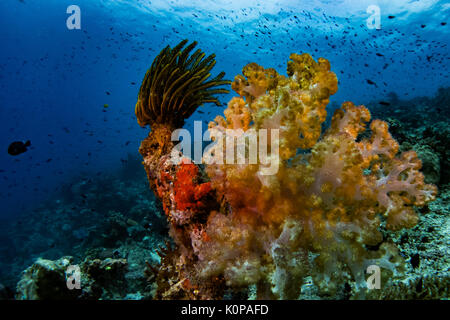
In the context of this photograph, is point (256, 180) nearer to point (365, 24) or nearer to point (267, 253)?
point (267, 253)

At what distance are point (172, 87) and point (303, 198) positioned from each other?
105 inches

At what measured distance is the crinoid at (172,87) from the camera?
3639mm

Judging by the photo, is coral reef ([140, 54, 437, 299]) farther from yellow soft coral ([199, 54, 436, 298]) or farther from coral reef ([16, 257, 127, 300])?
coral reef ([16, 257, 127, 300])

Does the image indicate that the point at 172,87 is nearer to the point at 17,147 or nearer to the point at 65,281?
the point at 65,281

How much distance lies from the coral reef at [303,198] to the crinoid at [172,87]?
4.93 ft

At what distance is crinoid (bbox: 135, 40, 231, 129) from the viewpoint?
364 centimetres

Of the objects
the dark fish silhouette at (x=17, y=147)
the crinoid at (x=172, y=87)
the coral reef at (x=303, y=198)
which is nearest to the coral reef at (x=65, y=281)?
the coral reef at (x=303, y=198)

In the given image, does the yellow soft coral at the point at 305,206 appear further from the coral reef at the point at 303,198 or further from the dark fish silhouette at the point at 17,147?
the dark fish silhouette at the point at 17,147

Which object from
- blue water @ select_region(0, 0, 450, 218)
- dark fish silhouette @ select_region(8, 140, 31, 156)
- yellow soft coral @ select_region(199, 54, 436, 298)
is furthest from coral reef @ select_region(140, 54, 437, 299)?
blue water @ select_region(0, 0, 450, 218)

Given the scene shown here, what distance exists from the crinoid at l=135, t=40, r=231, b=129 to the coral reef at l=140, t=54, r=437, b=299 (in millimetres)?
1501

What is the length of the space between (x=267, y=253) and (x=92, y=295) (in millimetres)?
3102

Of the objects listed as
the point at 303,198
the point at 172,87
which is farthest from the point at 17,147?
the point at 303,198

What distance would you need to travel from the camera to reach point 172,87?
11.8 ft
